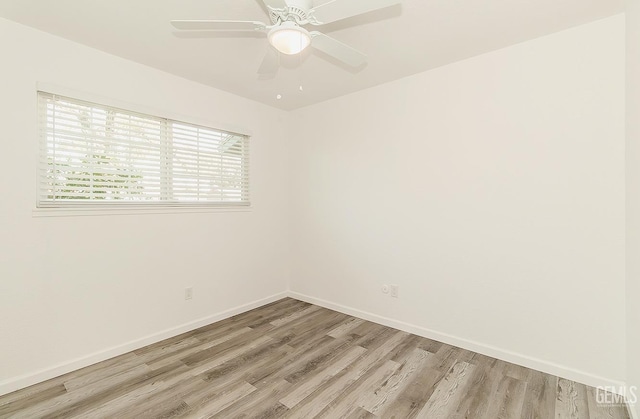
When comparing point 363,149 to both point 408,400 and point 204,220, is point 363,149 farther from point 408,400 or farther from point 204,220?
point 408,400

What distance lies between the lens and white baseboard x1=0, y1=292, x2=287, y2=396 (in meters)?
2.00

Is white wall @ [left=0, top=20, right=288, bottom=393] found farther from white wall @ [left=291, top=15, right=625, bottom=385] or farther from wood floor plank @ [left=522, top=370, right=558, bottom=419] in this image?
wood floor plank @ [left=522, top=370, right=558, bottom=419]

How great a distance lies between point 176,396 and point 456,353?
7.12 feet

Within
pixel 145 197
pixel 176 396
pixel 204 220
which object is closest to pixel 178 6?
pixel 145 197

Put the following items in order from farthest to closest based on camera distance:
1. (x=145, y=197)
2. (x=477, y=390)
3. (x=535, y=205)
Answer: (x=145, y=197)
(x=535, y=205)
(x=477, y=390)

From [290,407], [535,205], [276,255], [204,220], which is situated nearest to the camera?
[290,407]

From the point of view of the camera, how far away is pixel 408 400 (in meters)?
1.89

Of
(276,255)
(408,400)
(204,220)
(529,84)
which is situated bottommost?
(408,400)

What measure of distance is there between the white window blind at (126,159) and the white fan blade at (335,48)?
1.77 meters

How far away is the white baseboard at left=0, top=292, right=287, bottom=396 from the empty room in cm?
1

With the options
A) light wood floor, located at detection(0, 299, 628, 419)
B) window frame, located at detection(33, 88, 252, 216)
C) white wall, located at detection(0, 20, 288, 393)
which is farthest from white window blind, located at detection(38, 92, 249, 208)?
light wood floor, located at detection(0, 299, 628, 419)

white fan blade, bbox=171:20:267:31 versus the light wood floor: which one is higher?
white fan blade, bbox=171:20:267:31

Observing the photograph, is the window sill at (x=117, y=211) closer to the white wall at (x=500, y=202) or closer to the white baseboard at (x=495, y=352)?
the white wall at (x=500, y=202)

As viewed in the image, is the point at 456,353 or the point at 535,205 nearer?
the point at 535,205
